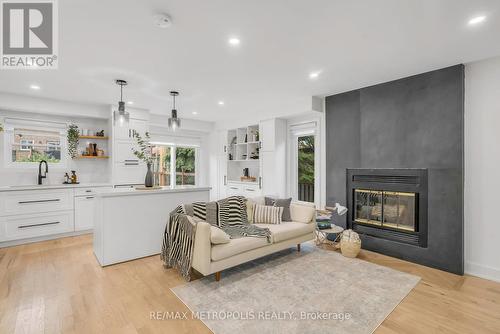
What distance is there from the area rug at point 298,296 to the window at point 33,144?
414 cm

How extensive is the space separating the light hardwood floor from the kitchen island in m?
0.16

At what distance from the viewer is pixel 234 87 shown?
387cm

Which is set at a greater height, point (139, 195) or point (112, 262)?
point (139, 195)

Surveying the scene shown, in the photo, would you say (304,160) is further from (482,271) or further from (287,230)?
(482,271)

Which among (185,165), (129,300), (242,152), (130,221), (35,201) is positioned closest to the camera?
(129,300)

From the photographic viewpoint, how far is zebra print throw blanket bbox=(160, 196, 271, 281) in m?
2.80

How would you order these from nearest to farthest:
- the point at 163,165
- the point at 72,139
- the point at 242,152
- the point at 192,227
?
the point at 192,227 → the point at 72,139 → the point at 242,152 → the point at 163,165

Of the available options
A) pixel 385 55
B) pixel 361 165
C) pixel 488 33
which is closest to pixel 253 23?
pixel 385 55

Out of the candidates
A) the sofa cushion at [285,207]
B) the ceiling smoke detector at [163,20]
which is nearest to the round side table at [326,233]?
the sofa cushion at [285,207]

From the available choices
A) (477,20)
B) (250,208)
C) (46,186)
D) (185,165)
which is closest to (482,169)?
(477,20)

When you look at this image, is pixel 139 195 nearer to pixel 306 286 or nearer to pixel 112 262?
pixel 112 262

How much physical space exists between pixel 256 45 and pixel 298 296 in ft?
8.38

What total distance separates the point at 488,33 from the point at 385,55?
2.76 feet

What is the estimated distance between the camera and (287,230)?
336 centimetres
